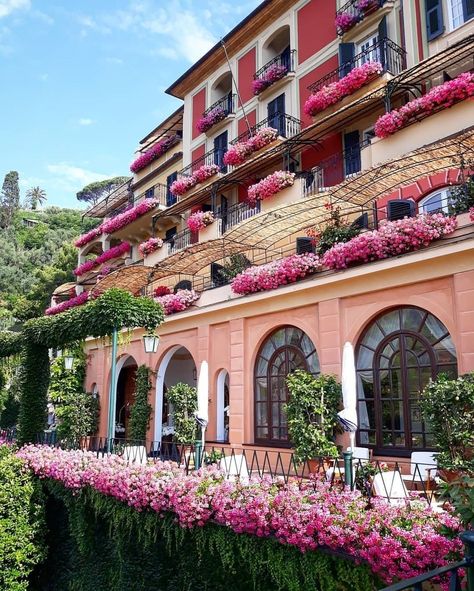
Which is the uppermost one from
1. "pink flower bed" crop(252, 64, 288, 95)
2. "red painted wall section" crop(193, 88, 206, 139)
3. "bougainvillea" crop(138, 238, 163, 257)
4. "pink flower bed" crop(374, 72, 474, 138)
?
"red painted wall section" crop(193, 88, 206, 139)

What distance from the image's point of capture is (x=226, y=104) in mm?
22484

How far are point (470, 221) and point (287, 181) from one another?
7626mm

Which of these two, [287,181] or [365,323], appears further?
[287,181]

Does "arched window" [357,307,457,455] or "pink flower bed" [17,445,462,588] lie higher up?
"arched window" [357,307,457,455]

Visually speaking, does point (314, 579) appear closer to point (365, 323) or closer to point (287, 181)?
point (365, 323)

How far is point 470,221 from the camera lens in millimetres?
9570

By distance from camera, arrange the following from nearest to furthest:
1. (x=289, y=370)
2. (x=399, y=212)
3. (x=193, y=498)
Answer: (x=193, y=498), (x=399, y=212), (x=289, y=370)

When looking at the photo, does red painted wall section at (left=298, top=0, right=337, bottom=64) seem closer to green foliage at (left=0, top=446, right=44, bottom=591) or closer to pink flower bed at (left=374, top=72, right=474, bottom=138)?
pink flower bed at (left=374, top=72, right=474, bottom=138)

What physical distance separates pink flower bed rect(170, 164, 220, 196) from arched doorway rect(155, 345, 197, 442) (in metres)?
7.38

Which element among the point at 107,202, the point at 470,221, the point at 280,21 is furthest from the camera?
the point at 107,202

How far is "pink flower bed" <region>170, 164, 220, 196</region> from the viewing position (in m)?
21.8

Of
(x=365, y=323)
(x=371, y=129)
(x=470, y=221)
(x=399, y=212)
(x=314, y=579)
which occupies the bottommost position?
(x=314, y=579)

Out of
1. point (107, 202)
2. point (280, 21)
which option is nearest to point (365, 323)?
point (280, 21)

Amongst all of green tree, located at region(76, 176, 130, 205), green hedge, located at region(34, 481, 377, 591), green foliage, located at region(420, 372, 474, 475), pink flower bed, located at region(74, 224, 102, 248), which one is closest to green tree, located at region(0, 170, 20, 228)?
green tree, located at region(76, 176, 130, 205)
